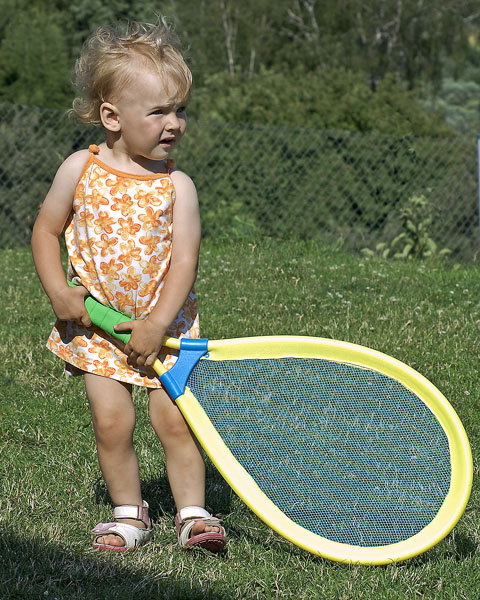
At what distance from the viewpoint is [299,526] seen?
97.3 inches

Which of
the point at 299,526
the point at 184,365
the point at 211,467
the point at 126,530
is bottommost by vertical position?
the point at 211,467

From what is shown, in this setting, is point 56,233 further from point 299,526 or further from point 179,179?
point 299,526

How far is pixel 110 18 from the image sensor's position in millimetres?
21641

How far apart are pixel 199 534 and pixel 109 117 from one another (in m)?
1.29

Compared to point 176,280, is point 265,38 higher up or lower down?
lower down

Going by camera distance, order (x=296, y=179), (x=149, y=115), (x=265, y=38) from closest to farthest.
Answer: (x=149, y=115)
(x=296, y=179)
(x=265, y=38)

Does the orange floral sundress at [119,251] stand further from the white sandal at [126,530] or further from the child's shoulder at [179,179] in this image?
the white sandal at [126,530]

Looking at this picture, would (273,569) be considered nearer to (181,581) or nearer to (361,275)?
(181,581)

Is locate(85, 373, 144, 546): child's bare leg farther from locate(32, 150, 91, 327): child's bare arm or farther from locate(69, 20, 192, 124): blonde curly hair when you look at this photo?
locate(69, 20, 192, 124): blonde curly hair

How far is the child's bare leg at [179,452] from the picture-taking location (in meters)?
2.67

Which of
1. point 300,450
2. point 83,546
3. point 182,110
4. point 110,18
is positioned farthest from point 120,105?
point 110,18

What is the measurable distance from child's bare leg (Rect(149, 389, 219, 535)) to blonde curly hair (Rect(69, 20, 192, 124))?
0.91 metres

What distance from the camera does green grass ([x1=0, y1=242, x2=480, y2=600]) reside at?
2449 millimetres

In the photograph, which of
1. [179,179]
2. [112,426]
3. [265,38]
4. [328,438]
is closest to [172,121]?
[179,179]
